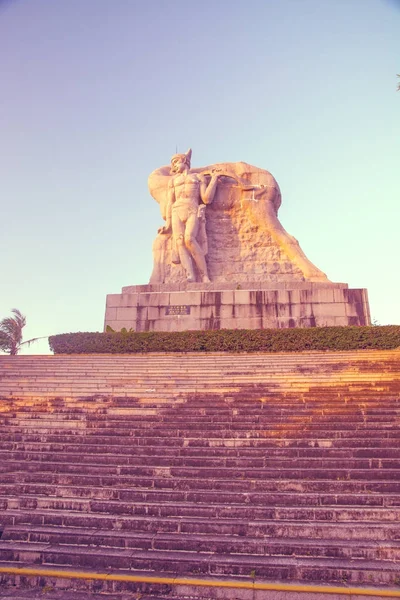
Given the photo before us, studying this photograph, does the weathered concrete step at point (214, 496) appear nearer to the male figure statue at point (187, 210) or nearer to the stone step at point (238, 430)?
the stone step at point (238, 430)

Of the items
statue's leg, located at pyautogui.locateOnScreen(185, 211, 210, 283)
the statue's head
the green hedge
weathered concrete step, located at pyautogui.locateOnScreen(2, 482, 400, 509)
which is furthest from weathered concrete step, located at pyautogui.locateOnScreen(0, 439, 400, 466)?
the statue's head

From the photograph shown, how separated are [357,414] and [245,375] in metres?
2.81

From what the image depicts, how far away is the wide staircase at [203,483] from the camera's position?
366cm

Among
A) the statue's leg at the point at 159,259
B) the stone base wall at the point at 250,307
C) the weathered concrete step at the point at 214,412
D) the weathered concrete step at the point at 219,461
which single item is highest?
the statue's leg at the point at 159,259

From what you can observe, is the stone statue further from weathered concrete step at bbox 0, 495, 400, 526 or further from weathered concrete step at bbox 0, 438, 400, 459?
weathered concrete step at bbox 0, 495, 400, 526

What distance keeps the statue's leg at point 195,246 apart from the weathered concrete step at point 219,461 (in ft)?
33.1

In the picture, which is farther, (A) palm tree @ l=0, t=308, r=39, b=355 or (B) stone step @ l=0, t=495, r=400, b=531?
(A) palm tree @ l=0, t=308, r=39, b=355

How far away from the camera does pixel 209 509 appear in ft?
15.0

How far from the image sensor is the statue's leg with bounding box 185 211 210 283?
617 inches

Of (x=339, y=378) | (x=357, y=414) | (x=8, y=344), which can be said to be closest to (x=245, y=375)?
(x=339, y=378)

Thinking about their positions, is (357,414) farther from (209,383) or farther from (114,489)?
(114,489)

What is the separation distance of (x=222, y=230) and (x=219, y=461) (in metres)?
12.2

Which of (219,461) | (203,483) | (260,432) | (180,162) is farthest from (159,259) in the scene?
(203,483)

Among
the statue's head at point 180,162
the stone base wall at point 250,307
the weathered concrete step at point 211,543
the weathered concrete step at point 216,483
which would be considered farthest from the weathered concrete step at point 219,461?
the statue's head at point 180,162
